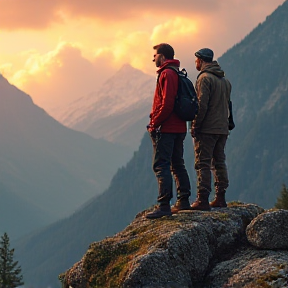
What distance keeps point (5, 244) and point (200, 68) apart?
62.0 ft

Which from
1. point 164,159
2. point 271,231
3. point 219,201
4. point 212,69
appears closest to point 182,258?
point 271,231

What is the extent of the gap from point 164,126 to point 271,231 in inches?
125

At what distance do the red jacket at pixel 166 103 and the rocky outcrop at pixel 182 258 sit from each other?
1868 millimetres

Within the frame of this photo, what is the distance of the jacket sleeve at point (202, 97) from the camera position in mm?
15969

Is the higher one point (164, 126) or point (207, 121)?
point (207, 121)

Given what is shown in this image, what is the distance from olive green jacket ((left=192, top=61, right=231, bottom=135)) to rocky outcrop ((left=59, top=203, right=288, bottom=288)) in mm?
2064

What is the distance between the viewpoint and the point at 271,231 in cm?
1384

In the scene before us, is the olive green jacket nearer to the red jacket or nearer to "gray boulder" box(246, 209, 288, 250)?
the red jacket

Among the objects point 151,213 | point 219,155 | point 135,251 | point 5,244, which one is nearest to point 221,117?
point 219,155

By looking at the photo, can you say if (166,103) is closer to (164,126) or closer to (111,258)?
(164,126)

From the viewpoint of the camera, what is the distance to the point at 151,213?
1559 centimetres

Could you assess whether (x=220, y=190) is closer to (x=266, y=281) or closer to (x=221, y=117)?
(x=221, y=117)

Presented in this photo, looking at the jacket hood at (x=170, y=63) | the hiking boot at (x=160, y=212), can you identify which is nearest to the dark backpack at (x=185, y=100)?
the jacket hood at (x=170, y=63)

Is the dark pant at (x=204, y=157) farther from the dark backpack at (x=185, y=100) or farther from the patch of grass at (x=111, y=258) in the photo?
the patch of grass at (x=111, y=258)
